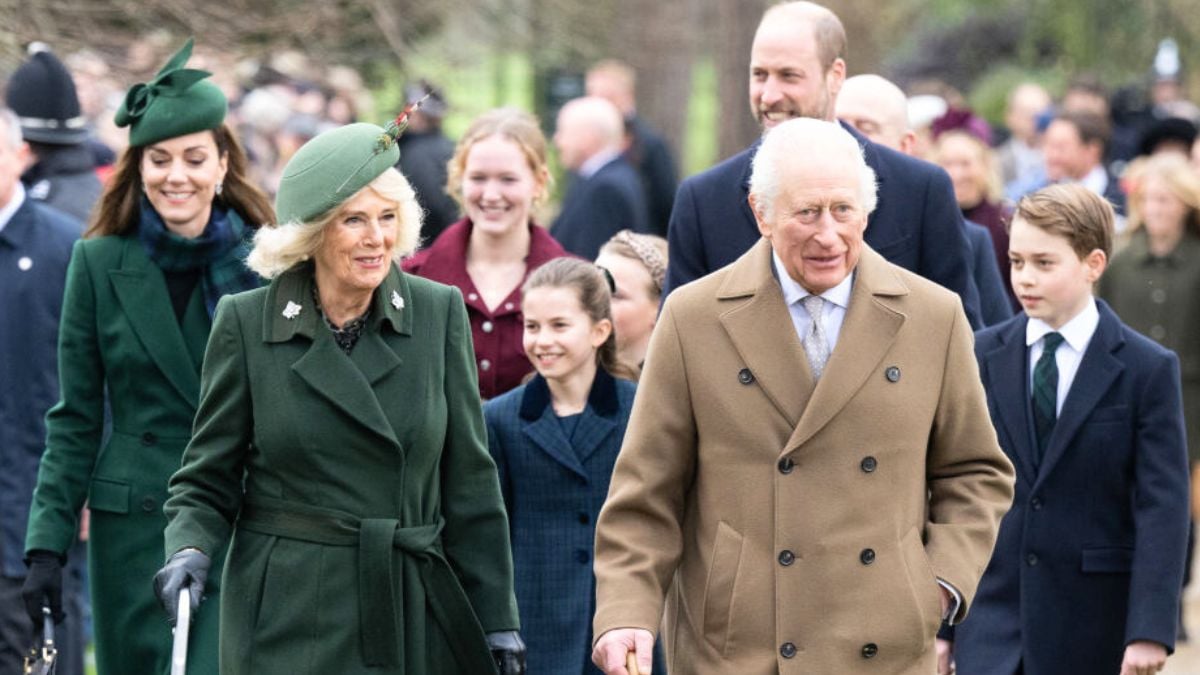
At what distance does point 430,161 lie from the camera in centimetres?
1341

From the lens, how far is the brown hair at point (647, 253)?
798 centimetres

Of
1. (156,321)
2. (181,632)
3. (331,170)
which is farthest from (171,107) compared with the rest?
(181,632)

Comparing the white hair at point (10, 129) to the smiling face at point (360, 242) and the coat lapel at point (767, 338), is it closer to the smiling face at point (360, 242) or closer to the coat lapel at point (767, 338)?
the smiling face at point (360, 242)

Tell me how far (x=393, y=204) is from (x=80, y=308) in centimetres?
157

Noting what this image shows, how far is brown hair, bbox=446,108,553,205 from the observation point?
807 centimetres

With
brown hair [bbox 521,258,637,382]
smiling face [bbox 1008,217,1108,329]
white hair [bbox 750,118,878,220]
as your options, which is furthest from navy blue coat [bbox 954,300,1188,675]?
white hair [bbox 750,118,878,220]

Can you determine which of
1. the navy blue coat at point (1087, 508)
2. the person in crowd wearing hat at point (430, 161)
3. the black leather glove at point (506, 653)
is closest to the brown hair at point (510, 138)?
the navy blue coat at point (1087, 508)

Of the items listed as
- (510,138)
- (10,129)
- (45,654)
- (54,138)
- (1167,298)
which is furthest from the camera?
(1167,298)

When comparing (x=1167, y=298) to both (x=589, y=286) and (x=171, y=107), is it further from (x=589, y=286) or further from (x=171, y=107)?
(x=171, y=107)

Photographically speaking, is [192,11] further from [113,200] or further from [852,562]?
[852,562]

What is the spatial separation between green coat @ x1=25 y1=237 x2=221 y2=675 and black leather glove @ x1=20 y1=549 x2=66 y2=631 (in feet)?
0.28

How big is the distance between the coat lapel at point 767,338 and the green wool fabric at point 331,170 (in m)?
0.96

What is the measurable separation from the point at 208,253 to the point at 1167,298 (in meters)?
6.06

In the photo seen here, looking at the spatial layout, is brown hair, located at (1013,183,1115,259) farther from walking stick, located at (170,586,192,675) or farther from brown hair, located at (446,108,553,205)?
walking stick, located at (170,586,192,675)
